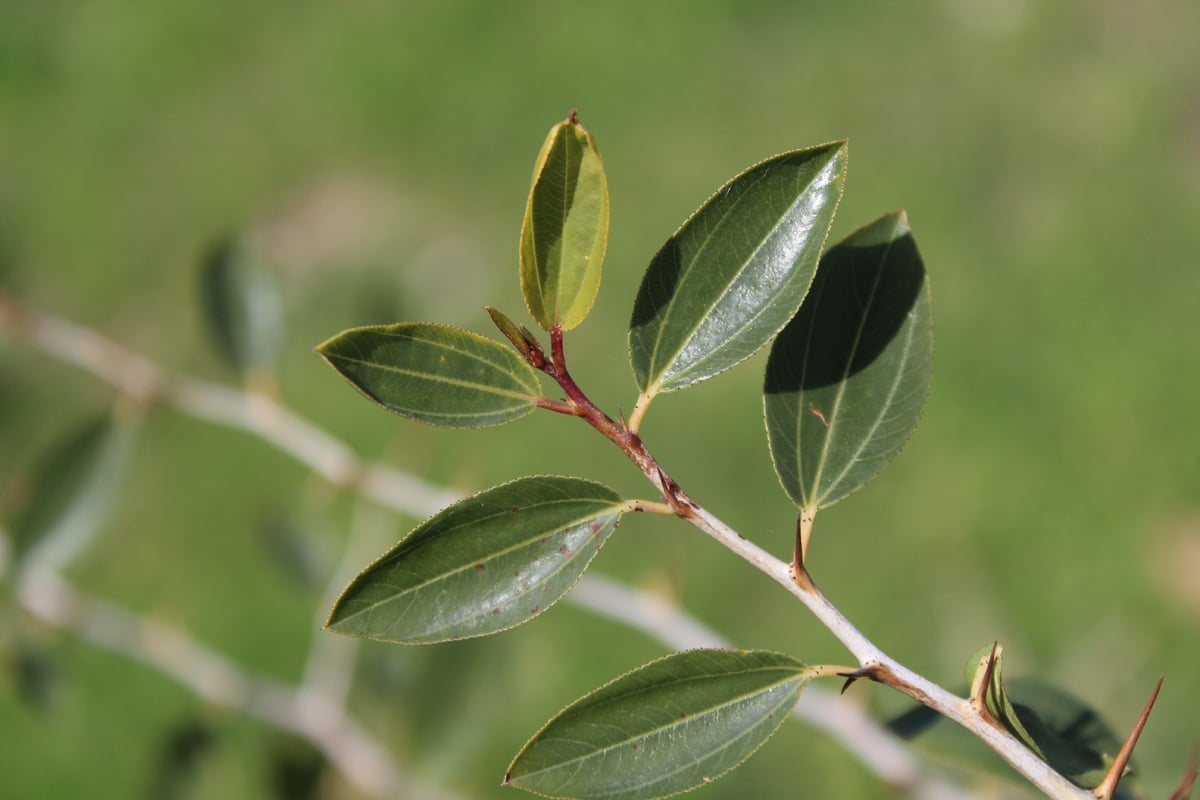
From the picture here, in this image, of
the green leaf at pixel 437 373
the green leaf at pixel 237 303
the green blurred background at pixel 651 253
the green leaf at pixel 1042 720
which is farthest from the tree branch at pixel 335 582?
the green blurred background at pixel 651 253

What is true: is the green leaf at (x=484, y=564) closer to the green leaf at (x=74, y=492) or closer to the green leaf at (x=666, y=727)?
the green leaf at (x=666, y=727)

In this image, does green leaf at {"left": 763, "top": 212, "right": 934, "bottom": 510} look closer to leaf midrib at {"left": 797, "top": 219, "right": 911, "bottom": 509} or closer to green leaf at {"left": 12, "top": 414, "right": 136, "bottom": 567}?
leaf midrib at {"left": 797, "top": 219, "right": 911, "bottom": 509}

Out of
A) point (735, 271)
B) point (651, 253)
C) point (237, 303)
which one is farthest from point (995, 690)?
point (651, 253)

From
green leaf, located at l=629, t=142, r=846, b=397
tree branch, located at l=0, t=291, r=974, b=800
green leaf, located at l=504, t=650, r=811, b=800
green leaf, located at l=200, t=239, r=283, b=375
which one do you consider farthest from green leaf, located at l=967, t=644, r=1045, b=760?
green leaf, located at l=200, t=239, r=283, b=375

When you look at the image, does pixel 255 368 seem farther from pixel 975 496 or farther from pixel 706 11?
pixel 706 11

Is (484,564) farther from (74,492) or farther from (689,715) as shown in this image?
(74,492)
